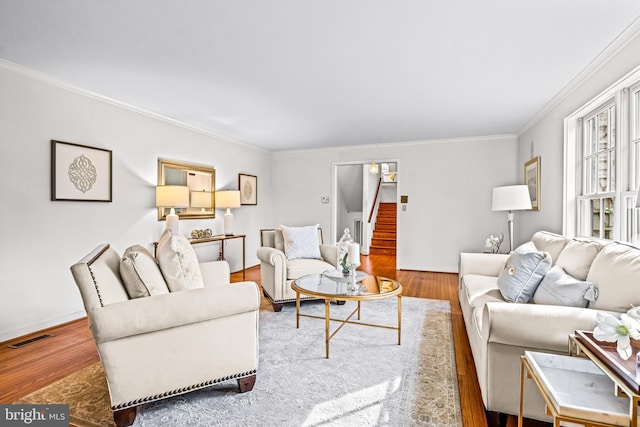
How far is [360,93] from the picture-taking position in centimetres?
348

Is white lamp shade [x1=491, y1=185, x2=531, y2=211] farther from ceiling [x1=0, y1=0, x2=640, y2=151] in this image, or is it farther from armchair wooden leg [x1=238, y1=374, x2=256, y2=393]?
armchair wooden leg [x1=238, y1=374, x2=256, y2=393]

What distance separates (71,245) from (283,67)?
2.67 m

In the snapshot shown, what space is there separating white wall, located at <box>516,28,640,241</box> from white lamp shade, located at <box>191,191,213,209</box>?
171 inches

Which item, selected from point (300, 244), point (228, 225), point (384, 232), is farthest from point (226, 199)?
point (384, 232)

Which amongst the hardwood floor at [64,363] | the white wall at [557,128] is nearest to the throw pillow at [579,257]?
the hardwood floor at [64,363]

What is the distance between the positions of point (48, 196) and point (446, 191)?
17.6 ft

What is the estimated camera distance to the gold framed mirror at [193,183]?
4.36 metres

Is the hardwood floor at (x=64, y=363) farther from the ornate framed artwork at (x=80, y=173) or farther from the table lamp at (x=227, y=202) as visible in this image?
the table lamp at (x=227, y=202)

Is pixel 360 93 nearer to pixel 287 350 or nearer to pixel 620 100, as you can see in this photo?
pixel 620 100

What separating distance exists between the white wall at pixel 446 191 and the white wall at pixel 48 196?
11.9 ft

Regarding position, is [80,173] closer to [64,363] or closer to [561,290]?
[64,363]

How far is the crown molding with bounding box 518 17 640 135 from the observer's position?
224 cm

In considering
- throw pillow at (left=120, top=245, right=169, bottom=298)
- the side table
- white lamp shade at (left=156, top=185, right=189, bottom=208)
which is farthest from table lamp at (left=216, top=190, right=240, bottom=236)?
the side table

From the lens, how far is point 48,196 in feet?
10.2
